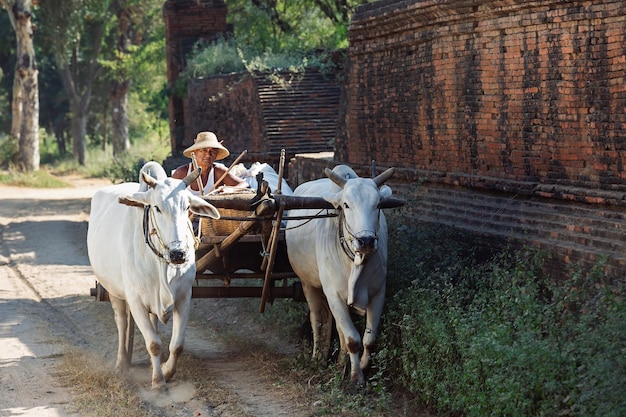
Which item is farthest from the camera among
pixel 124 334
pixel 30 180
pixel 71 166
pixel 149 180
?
pixel 71 166

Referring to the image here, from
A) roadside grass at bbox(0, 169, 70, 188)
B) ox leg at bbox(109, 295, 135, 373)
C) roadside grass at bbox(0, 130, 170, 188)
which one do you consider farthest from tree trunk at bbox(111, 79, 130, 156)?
ox leg at bbox(109, 295, 135, 373)

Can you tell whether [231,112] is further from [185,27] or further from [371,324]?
[371,324]

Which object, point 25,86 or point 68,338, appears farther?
point 25,86

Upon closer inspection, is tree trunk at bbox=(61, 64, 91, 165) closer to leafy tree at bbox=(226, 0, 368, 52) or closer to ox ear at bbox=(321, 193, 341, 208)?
leafy tree at bbox=(226, 0, 368, 52)

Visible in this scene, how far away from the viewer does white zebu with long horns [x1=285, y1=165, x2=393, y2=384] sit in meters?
7.07

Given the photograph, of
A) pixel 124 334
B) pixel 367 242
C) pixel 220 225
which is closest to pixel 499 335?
pixel 367 242

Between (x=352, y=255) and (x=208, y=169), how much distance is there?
6.59ft

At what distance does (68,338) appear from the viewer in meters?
9.52

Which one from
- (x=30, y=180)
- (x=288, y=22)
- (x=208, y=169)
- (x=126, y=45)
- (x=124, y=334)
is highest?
(x=126, y=45)

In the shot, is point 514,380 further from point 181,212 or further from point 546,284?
point 181,212

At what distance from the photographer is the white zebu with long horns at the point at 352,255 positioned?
279 inches

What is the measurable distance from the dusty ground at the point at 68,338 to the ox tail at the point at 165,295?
0.55m

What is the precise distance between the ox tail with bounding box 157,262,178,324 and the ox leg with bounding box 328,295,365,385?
1121 millimetres

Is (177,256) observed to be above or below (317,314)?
above
